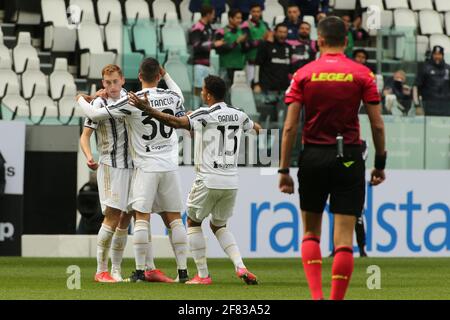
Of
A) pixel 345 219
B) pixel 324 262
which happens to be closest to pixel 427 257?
pixel 324 262

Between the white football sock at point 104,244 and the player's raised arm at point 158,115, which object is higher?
the player's raised arm at point 158,115

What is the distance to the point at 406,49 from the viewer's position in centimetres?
2141

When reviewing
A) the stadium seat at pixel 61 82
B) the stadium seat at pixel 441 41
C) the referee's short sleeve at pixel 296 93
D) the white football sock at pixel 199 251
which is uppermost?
the stadium seat at pixel 441 41

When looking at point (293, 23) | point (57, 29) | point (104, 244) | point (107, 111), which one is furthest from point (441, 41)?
point (107, 111)

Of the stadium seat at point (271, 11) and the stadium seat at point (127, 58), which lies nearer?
the stadium seat at point (127, 58)

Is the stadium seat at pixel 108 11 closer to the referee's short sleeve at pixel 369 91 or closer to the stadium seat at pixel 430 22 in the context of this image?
the stadium seat at pixel 430 22

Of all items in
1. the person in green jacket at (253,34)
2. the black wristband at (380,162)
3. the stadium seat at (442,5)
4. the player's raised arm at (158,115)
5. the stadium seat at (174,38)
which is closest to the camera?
the black wristband at (380,162)

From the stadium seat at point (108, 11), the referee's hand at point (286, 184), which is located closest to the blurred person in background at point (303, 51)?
the stadium seat at point (108, 11)

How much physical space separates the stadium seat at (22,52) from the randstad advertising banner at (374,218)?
490 cm

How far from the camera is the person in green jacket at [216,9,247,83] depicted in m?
21.2

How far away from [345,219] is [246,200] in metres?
11.0

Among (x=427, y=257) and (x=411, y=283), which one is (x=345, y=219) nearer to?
(x=411, y=283)

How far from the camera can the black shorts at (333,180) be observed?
928cm

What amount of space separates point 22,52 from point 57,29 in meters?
1.23
